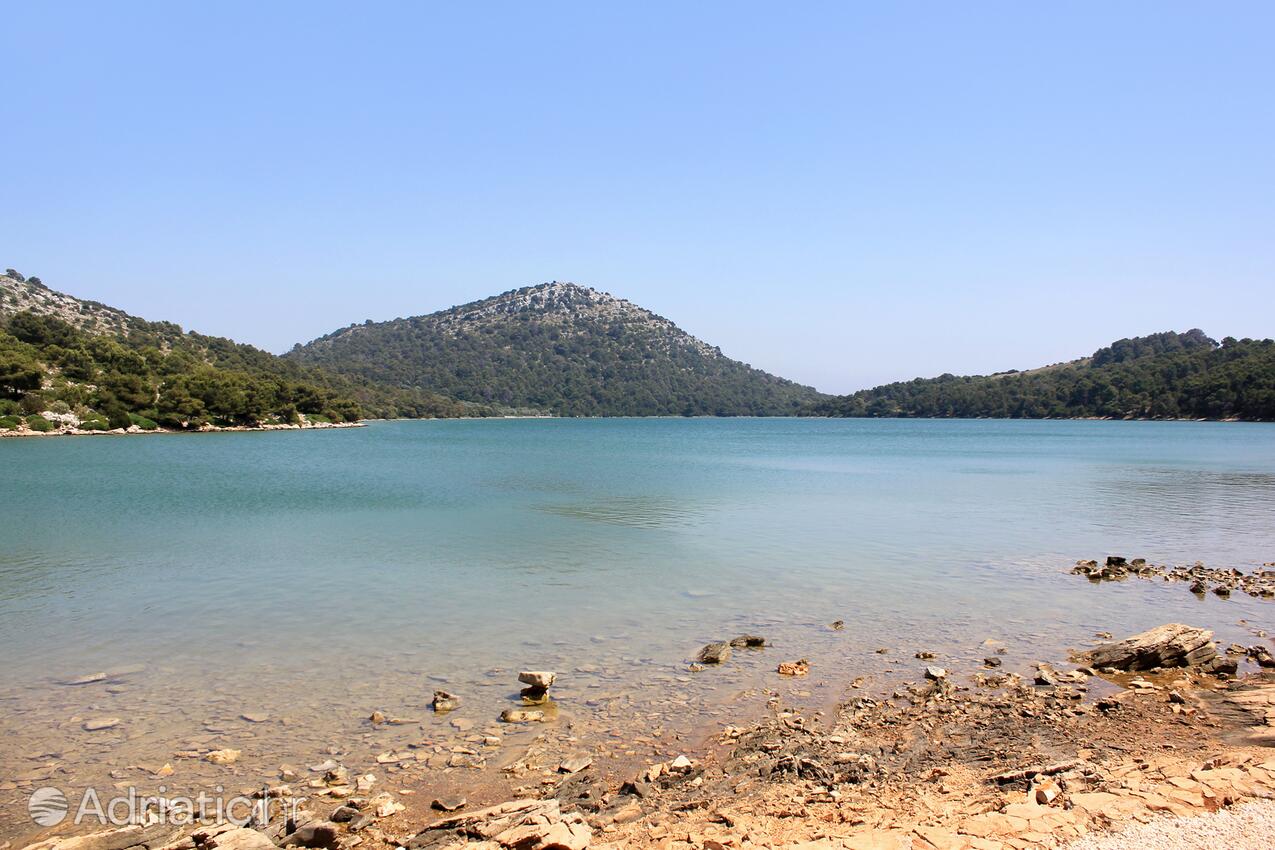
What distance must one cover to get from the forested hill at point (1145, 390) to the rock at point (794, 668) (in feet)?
→ 461

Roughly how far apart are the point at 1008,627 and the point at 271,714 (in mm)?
10668

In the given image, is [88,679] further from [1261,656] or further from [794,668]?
[1261,656]

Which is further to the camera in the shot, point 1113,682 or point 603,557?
point 603,557

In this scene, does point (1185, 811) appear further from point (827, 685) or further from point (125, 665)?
point (125, 665)

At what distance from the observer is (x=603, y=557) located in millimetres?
18141

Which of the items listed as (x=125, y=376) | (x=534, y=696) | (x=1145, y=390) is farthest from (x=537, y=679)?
(x=1145, y=390)

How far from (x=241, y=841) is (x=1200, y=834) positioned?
6447 millimetres

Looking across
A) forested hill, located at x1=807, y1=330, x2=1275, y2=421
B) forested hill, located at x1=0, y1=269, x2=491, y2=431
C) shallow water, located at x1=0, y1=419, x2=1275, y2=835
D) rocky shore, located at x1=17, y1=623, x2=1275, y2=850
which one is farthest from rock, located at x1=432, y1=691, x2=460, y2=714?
forested hill, located at x1=807, y1=330, x2=1275, y2=421

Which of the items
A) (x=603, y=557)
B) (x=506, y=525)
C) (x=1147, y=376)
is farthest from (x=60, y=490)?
(x=1147, y=376)

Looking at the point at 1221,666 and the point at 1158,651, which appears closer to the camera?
the point at 1221,666

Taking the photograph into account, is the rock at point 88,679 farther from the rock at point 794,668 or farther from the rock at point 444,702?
the rock at point 794,668

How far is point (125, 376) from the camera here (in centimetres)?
7919

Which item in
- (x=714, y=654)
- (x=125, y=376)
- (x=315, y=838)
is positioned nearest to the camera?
(x=315, y=838)

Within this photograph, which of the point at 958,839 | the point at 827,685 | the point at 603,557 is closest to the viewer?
the point at 958,839
